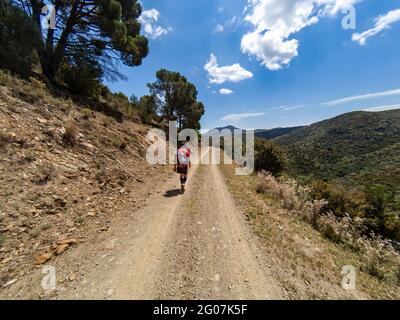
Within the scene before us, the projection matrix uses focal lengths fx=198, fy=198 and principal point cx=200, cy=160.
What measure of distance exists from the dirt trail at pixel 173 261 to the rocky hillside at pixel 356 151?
5419 centimetres

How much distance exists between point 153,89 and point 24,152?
2635cm

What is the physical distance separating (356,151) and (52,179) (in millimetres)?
103447

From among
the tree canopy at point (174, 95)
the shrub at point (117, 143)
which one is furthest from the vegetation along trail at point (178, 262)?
the tree canopy at point (174, 95)

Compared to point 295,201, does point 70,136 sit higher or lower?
higher

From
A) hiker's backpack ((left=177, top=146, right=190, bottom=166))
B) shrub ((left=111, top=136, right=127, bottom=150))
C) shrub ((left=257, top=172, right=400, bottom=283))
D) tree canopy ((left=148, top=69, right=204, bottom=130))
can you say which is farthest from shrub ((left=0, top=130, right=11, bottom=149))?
tree canopy ((left=148, top=69, right=204, bottom=130))

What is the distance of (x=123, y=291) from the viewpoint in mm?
3225

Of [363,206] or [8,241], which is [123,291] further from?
[363,206]

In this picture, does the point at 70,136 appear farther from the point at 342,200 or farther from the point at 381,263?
the point at 342,200

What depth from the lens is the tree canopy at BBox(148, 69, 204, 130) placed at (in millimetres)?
30469

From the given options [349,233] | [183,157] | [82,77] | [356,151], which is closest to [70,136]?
[183,157]

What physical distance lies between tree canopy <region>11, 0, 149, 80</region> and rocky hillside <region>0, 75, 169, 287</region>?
5816mm

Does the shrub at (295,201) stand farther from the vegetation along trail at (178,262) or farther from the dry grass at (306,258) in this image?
the vegetation along trail at (178,262)

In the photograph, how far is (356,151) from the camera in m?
82.4

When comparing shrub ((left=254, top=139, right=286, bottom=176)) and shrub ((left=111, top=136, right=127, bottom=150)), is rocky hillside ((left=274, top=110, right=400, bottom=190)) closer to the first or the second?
shrub ((left=254, top=139, right=286, bottom=176))
